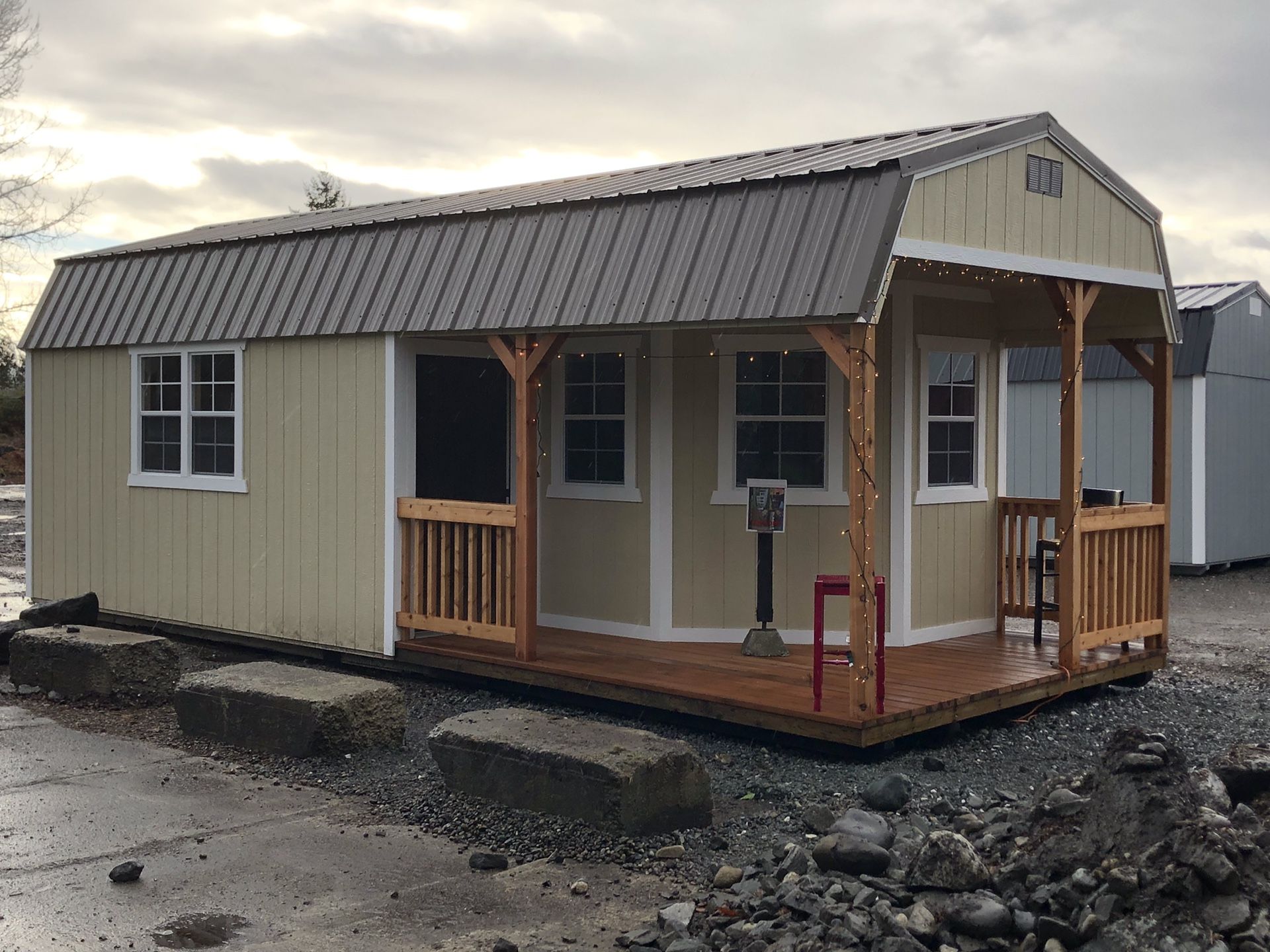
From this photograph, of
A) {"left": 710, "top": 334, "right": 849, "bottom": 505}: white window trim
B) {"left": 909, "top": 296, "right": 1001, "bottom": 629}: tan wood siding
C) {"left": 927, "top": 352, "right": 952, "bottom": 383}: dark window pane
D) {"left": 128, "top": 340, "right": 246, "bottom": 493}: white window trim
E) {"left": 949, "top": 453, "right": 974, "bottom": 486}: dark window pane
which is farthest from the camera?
{"left": 128, "top": 340, "right": 246, "bottom": 493}: white window trim

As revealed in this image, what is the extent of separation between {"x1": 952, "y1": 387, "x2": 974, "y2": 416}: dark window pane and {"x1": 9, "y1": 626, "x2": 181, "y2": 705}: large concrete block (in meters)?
6.00

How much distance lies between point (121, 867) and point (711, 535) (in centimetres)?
499

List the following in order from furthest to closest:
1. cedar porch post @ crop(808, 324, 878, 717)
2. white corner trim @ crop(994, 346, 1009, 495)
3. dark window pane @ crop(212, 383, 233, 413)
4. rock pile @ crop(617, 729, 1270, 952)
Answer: dark window pane @ crop(212, 383, 233, 413) < white corner trim @ crop(994, 346, 1009, 495) < cedar porch post @ crop(808, 324, 878, 717) < rock pile @ crop(617, 729, 1270, 952)

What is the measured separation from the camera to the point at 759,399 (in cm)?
947

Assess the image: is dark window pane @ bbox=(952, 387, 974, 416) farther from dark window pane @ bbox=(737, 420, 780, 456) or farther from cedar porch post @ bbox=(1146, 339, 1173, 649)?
dark window pane @ bbox=(737, 420, 780, 456)

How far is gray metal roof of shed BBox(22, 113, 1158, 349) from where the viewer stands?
7.42 m

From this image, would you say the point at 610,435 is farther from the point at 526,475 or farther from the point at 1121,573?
the point at 1121,573

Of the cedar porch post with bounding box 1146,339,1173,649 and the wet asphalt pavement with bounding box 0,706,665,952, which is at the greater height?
the cedar porch post with bounding box 1146,339,1173,649

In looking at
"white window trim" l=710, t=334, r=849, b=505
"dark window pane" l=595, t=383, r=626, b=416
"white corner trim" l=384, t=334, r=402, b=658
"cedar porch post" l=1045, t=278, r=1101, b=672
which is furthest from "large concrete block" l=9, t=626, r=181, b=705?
"cedar porch post" l=1045, t=278, r=1101, b=672

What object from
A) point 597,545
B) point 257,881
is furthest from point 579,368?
point 257,881

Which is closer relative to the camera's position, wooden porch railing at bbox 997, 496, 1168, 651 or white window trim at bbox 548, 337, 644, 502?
wooden porch railing at bbox 997, 496, 1168, 651

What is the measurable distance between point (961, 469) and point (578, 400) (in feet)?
9.72

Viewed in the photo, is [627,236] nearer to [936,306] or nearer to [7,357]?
[936,306]

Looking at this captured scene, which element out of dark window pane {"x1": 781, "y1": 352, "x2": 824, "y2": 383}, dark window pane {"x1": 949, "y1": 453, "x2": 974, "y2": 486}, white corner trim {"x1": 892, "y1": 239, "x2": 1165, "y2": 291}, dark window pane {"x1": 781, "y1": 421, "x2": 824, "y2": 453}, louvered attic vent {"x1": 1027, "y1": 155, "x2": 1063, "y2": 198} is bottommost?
dark window pane {"x1": 949, "y1": 453, "x2": 974, "y2": 486}
